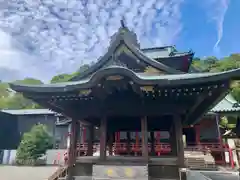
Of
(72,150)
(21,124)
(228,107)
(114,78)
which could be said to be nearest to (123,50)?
(114,78)

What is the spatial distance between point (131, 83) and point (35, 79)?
5748 centimetres

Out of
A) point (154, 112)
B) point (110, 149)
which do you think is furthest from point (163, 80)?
point (110, 149)

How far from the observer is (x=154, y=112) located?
5980mm

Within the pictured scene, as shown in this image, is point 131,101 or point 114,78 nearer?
point 114,78

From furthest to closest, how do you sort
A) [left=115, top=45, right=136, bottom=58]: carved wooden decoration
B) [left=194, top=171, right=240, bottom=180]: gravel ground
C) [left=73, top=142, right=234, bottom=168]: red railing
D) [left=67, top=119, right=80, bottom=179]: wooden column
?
1. [left=73, top=142, right=234, bottom=168]: red railing
2. [left=115, top=45, right=136, bottom=58]: carved wooden decoration
3. [left=67, top=119, right=80, bottom=179]: wooden column
4. [left=194, top=171, right=240, bottom=180]: gravel ground

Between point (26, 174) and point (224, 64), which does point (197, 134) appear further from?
point (224, 64)

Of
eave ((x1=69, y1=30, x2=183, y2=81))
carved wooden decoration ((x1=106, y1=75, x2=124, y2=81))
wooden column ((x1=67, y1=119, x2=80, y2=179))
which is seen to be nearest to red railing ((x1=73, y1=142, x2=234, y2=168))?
wooden column ((x1=67, y1=119, x2=80, y2=179))

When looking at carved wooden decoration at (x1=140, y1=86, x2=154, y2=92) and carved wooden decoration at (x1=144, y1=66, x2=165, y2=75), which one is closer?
carved wooden decoration at (x1=140, y1=86, x2=154, y2=92)

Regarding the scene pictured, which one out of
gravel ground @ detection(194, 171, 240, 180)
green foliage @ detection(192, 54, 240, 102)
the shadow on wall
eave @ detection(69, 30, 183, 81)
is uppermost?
green foliage @ detection(192, 54, 240, 102)

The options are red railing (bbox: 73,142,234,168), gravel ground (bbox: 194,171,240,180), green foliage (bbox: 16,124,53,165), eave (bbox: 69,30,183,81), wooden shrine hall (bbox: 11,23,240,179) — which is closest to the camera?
wooden shrine hall (bbox: 11,23,240,179)

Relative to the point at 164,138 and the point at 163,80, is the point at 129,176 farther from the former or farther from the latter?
the point at 164,138

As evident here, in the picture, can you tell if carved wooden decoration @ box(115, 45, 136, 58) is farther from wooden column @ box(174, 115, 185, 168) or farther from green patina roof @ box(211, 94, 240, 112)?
green patina roof @ box(211, 94, 240, 112)

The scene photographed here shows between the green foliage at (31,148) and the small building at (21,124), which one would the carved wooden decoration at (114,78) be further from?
the small building at (21,124)

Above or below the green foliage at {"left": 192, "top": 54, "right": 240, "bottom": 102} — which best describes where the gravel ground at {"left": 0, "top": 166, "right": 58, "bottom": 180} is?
below
